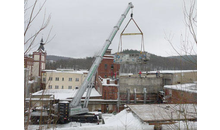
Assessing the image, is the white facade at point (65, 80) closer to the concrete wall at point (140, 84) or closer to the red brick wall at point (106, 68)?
the red brick wall at point (106, 68)

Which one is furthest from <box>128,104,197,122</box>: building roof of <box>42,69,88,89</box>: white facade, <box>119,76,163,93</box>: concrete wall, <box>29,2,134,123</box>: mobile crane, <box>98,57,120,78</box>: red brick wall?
<box>42,69,88,89</box>: white facade

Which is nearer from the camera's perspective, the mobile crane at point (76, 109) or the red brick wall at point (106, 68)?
the mobile crane at point (76, 109)

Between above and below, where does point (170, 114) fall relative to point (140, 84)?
above

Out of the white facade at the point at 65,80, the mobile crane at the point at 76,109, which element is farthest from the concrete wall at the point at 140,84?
the white facade at the point at 65,80

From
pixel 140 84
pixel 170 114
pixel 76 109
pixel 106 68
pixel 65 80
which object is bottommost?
pixel 76 109

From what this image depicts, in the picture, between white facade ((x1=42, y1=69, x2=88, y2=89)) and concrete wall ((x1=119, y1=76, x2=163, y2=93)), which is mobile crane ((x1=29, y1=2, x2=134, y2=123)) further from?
white facade ((x1=42, y1=69, x2=88, y2=89))

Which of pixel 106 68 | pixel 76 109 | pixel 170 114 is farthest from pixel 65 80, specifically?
pixel 170 114

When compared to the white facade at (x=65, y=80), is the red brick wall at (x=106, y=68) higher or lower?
higher

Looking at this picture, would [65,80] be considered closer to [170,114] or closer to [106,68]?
[106,68]

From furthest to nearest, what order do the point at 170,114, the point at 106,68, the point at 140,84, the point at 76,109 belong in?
the point at 106,68, the point at 140,84, the point at 76,109, the point at 170,114

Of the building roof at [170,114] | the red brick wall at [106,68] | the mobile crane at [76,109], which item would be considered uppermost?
the red brick wall at [106,68]

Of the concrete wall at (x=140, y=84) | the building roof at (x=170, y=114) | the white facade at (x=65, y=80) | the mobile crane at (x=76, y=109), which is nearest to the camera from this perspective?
the building roof at (x=170, y=114)

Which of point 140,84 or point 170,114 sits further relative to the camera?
point 140,84
